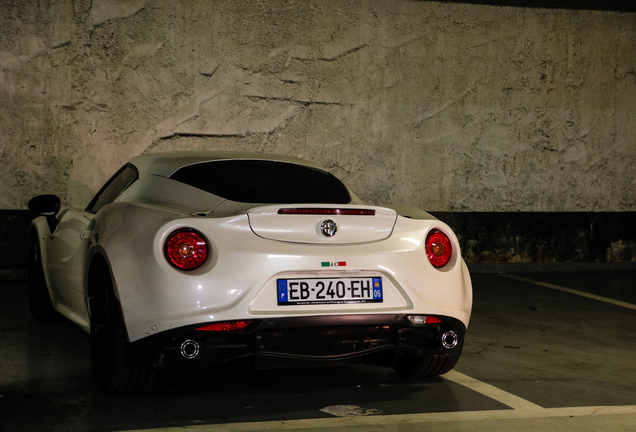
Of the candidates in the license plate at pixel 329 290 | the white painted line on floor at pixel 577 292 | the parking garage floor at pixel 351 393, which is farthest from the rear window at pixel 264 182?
the white painted line on floor at pixel 577 292

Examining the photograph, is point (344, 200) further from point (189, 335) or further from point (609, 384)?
point (609, 384)

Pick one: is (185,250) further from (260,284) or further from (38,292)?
(38,292)

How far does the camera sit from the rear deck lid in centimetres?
372

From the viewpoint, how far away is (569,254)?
10594 mm

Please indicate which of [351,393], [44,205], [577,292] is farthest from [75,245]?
[577,292]

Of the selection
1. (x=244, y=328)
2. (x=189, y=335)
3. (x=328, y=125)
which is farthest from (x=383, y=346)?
(x=328, y=125)

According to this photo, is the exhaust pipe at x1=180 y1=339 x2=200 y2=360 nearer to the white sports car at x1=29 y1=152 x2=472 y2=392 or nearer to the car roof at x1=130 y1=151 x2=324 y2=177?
the white sports car at x1=29 y1=152 x2=472 y2=392

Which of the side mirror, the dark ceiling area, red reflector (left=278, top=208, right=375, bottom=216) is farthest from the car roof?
the dark ceiling area

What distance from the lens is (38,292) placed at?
597 cm

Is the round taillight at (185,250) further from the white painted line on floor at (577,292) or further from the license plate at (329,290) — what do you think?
the white painted line on floor at (577,292)

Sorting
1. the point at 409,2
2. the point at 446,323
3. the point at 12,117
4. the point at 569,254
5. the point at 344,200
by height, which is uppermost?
the point at 409,2

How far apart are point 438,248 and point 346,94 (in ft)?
19.6

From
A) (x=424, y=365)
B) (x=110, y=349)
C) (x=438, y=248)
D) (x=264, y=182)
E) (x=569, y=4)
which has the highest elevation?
(x=569, y=4)

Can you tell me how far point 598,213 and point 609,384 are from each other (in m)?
6.66
